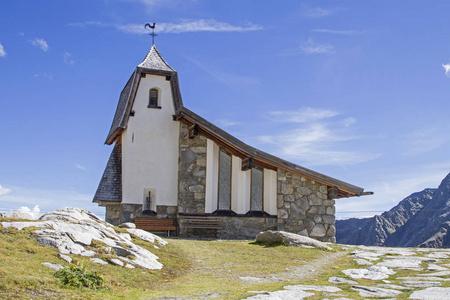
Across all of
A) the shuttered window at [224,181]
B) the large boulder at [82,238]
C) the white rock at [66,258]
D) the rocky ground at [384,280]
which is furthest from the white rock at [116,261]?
the shuttered window at [224,181]

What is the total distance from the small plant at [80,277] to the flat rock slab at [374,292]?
3685 mm

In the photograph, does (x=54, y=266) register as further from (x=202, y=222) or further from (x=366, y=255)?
(x=202, y=222)

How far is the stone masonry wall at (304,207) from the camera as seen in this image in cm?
1683

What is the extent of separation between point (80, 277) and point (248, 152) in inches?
402

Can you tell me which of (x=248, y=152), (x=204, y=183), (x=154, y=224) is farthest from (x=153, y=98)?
(x=154, y=224)

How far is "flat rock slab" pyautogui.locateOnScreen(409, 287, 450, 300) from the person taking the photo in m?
6.46

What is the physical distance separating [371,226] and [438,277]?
58.0m

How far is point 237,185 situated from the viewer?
16.8m

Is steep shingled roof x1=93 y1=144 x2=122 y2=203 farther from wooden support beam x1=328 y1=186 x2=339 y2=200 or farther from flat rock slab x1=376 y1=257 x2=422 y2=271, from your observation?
flat rock slab x1=376 y1=257 x2=422 y2=271

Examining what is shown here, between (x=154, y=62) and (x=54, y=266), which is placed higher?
(x=154, y=62)

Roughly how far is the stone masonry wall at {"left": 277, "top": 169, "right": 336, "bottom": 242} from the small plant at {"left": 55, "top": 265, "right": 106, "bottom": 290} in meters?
10.7

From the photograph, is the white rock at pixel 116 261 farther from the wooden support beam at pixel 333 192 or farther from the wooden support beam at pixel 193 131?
the wooden support beam at pixel 333 192

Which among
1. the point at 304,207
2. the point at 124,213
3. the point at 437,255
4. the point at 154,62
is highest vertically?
the point at 154,62

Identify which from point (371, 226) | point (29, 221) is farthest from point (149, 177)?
point (371, 226)
